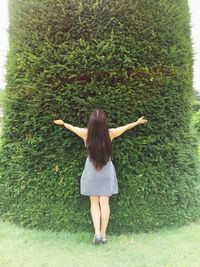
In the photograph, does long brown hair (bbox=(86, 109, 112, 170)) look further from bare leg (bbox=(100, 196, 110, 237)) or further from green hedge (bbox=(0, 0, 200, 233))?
bare leg (bbox=(100, 196, 110, 237))

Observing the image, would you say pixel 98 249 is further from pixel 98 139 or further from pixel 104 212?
pixel 98 139

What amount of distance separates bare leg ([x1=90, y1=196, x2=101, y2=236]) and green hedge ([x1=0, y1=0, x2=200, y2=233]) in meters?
0.29

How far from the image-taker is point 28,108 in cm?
525

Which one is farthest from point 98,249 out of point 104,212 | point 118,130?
point 118,130

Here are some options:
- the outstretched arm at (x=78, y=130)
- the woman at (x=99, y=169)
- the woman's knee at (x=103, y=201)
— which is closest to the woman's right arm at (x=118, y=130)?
the woman at (x=99, y=169)

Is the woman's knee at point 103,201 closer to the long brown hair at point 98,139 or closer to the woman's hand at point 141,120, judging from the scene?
the long brown hair at point 98,139

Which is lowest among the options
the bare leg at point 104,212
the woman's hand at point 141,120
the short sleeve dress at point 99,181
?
the bare leg at point 104,212

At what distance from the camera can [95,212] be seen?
483 centimetres

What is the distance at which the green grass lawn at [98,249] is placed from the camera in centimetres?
419

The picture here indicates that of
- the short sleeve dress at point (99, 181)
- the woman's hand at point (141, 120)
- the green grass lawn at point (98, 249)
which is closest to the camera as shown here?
the green grass lawn at point (98, 249)

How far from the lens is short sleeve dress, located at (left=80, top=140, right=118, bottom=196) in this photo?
15.6 feet

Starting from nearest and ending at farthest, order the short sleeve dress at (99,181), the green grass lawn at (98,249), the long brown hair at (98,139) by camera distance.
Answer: the green grass lawn at (98,249) → the long brown hair at (98,139) → the short sleeve dress at (99,181)

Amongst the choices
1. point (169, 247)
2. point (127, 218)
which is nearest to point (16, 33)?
point (127, 218)

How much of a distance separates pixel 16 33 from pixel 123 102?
192 centimetres
